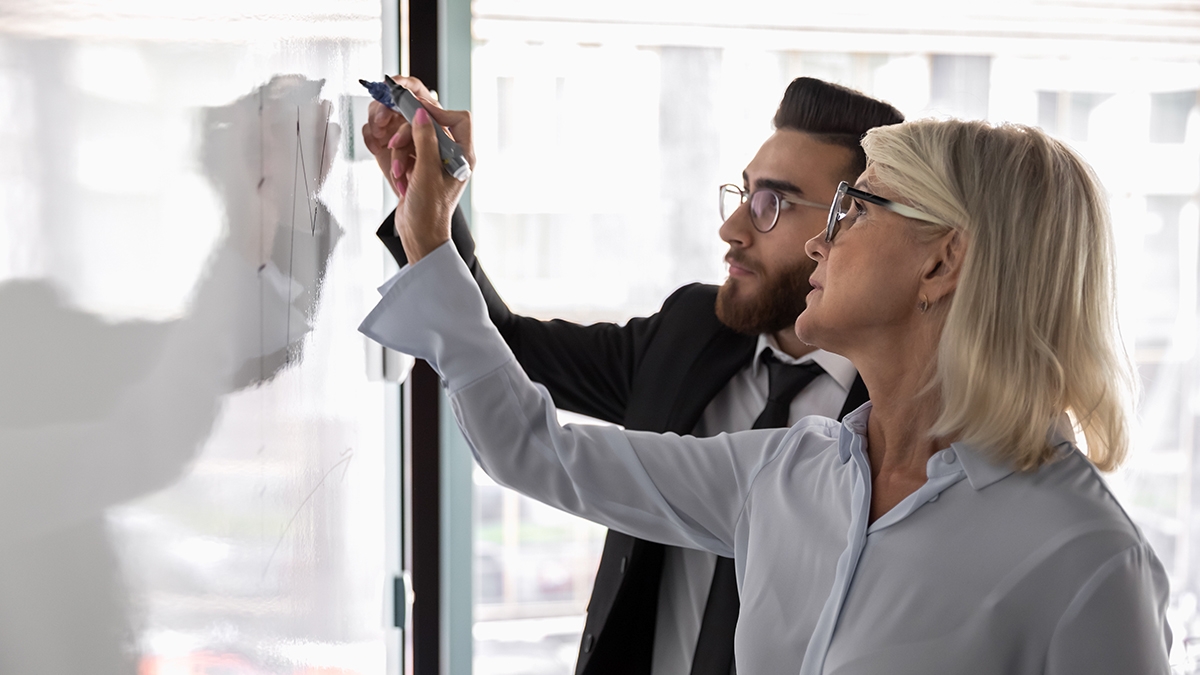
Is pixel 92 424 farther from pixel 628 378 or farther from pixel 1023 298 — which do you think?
pixel 628 378

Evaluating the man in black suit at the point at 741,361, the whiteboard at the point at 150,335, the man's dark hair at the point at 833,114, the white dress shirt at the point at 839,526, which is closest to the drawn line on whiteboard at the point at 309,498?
the whiteboard at the point at 150,335

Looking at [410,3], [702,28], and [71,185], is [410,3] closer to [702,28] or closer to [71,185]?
[702,28]

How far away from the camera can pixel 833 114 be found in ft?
3.46

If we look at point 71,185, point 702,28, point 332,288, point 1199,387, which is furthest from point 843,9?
point 71,185

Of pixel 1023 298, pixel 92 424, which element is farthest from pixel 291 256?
pixel 1023 298

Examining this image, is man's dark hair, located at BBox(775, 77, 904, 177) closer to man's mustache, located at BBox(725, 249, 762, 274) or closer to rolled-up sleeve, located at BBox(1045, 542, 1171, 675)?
man's mustache, located at BBox(725, 249, 762, 274)

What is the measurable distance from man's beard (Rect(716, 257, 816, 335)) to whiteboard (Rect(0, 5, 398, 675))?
669mm

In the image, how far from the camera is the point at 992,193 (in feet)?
2.21

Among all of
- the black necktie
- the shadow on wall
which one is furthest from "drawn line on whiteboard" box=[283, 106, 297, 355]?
the black necktie

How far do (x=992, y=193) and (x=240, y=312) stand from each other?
1.87 feet

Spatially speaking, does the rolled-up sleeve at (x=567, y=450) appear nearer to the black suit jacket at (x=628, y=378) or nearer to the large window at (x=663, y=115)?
the black suit jacket at (x=628, y=378)

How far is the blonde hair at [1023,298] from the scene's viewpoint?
654 millimetres

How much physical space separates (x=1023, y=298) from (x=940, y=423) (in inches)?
4.4

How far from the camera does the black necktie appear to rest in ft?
2.93
